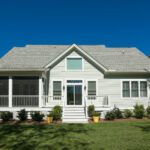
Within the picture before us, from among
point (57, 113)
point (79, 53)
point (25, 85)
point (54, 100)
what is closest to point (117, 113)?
point (57, 113)

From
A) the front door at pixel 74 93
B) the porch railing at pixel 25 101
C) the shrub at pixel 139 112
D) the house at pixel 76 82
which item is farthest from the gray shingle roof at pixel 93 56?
the shrub at pixel 139 112

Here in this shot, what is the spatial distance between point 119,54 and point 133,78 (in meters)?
4.14

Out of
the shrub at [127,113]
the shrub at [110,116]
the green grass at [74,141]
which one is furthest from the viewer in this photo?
the shrub at [127,113]

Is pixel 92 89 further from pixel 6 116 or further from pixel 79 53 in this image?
pixel 6 116

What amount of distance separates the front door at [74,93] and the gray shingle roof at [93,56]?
2.59 m

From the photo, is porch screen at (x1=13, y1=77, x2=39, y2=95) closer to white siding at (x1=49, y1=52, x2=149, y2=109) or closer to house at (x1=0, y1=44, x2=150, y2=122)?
house at (x1=0, y1=44, x2=150, y2=122)

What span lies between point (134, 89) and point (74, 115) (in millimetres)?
5994

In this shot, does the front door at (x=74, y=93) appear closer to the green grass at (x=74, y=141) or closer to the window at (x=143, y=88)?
the window at (x=143, y=88)

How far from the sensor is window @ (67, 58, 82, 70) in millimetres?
19719

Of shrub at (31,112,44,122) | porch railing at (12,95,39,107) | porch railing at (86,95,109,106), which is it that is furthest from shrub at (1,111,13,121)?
porch railing at (86,95,109,106)

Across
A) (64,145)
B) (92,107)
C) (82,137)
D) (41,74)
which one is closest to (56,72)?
(41,74)

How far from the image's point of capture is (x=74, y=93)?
19641 mm

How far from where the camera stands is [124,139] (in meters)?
9.71

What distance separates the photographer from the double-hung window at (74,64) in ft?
64.7
